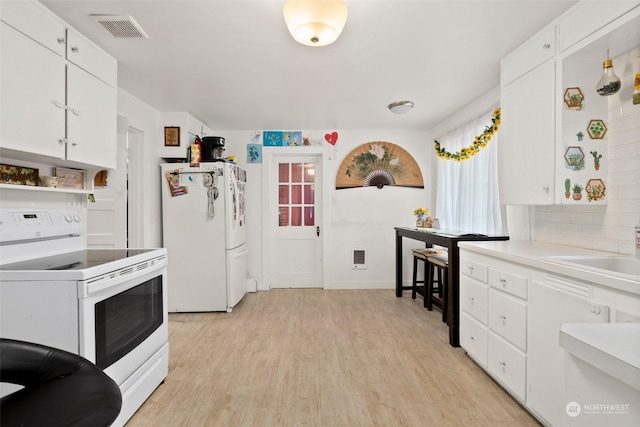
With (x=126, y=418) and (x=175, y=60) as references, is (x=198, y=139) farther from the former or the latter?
(x=126, y=418)

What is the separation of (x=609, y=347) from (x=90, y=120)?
2708mm

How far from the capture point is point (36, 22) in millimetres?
1687

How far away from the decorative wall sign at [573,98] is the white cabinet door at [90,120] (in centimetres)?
302

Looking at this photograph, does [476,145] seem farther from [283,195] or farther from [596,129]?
[283,195]

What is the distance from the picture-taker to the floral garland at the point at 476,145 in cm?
291

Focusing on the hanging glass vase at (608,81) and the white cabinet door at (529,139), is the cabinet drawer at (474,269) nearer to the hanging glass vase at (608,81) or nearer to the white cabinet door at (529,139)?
the white cabinet door at (529,139)

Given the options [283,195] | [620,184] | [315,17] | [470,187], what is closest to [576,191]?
[620,184]

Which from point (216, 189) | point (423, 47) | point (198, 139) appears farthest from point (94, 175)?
point (423, 47)

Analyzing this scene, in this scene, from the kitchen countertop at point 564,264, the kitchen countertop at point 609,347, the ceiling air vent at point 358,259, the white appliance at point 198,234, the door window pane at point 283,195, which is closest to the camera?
the kitchen countertop at point 609,347

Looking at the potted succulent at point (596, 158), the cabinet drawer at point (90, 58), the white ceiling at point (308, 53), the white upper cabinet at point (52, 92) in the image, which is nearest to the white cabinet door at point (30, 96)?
the white upper cabinet at point (52, 92)

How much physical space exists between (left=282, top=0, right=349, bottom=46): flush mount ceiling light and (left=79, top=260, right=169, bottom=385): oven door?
1.57 meters

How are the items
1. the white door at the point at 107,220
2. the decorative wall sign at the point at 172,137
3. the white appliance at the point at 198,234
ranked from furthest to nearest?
1. the decorative wall sign at the point at 172,137
2. the white appliance at the point at 198,234
3. the white door at the point at 107,220

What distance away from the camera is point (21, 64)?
5.25 ft

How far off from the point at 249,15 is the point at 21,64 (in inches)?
47.2
